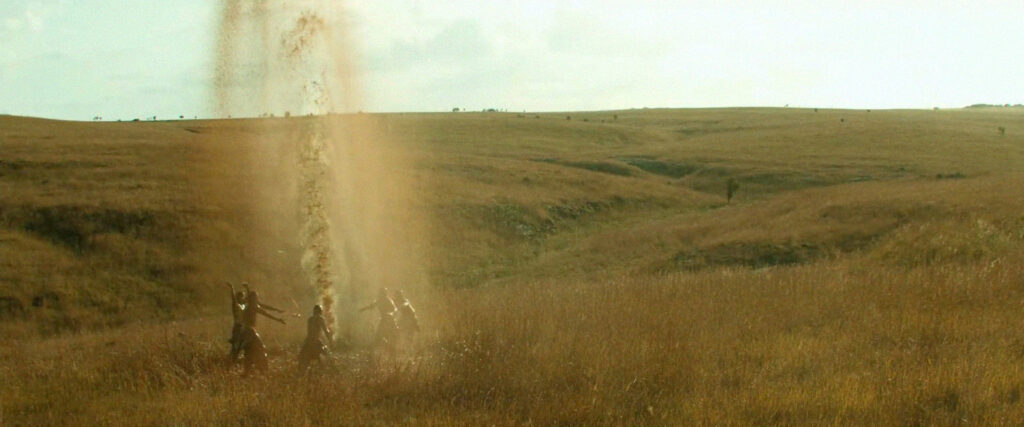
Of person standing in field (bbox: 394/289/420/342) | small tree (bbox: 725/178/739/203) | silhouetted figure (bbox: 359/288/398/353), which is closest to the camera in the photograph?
silhouetted figure (bbox: 359/288/398/353)

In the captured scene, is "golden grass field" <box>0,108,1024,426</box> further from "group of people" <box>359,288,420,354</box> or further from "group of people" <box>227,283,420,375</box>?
"group of people" <box>359,288,420,354</box>

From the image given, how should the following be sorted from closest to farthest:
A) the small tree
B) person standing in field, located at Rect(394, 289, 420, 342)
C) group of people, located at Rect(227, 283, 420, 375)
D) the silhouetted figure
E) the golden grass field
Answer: the golden grass field < group of people, located at Rect(227, 283, 420, 375) < the silhouetted figure < person standing in field, located at Rect(394, 289, 420, 342) < the small tree

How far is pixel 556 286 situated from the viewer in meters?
19.7

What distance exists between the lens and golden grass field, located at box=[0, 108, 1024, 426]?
7.83 meters

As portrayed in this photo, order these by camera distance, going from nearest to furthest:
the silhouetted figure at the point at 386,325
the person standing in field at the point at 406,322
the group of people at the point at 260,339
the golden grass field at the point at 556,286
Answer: the golden grass field at the point at 556,286
the group of people at the point at 260,339
the silhouetted figure at the point at 386,325
the person standing in field at the point at 406,322

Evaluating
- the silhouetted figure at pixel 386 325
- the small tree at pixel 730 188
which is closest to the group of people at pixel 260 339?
the silhouetted figure at pixel 386 325

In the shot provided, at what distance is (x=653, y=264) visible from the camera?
89.8 feet

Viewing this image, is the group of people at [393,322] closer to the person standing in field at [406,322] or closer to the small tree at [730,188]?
the person standing in field at [406,322]

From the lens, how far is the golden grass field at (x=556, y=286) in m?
7.83

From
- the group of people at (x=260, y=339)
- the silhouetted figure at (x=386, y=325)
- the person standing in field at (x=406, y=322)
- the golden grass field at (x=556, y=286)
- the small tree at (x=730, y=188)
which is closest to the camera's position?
the golden grass field at (x=556, y=286)

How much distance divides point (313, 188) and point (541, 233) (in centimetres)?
2647

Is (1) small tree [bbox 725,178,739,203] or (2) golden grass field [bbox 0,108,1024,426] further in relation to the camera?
(1) small tree [bbox 725,178,739,203]

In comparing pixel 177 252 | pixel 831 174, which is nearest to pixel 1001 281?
pixel 177 252

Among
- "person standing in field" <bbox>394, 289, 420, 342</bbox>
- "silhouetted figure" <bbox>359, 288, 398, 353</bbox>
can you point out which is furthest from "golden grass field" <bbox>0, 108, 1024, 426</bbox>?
"silhouetted figure" <bbox>359, 288, 398, 353</bbox>
